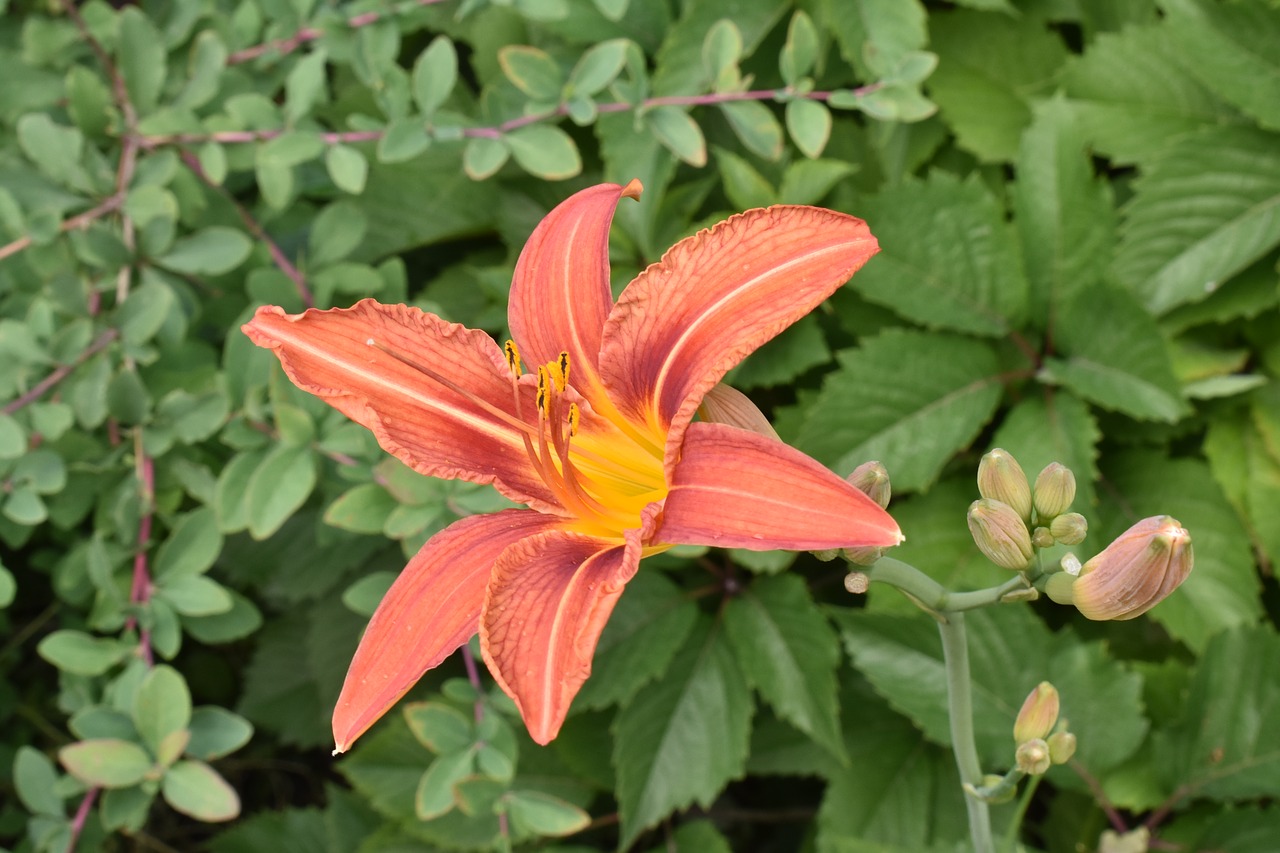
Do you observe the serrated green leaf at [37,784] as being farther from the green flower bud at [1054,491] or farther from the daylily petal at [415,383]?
the green flower bud at [1054,491]

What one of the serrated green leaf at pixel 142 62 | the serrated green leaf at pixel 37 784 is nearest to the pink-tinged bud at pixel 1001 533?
the serrated green leaf at pixel 37 784

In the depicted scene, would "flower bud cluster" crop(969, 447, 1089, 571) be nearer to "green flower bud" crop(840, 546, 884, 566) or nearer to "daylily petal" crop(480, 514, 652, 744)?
"green flower bud" crop(840, 546, 884, 566)

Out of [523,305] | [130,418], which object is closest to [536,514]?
[523,305]

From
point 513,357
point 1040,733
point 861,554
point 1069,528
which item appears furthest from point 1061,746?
point 513,357

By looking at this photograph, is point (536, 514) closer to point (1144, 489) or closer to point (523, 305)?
point (523, 305)

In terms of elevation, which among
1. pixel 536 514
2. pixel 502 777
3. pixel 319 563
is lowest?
pixel 319 563

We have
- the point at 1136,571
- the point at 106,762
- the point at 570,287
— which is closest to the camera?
the point at 1136,571

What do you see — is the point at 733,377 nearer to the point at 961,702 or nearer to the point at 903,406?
the point at 903,406
